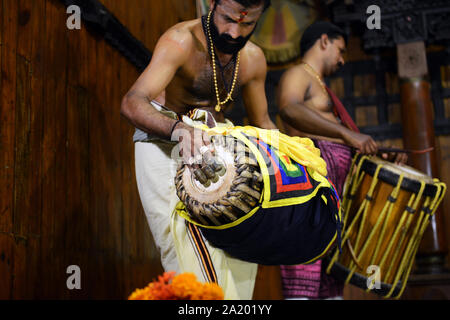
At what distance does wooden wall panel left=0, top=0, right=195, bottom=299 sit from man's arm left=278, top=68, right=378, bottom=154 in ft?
3.03

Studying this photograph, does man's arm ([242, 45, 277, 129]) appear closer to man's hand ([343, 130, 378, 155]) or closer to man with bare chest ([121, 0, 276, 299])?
man with bare chest ([121, 0, 276, 299])

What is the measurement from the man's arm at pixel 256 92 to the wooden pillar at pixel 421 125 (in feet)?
8.44

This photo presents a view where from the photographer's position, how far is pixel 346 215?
305cm

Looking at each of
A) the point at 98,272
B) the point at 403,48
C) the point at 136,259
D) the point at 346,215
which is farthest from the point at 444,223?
the point at 98,272

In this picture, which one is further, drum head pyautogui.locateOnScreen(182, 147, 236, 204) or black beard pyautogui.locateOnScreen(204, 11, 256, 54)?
black beard pyautogui.locateOnScreen(204, 11, 256, 54)

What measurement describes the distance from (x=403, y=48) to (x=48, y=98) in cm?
372

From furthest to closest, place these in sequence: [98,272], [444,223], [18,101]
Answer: [444,223], [98,272], [18,101]

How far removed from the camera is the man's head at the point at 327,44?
3.54 meters

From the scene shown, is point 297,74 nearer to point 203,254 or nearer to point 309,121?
point 309,121

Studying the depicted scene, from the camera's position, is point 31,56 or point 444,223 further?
point 444,223

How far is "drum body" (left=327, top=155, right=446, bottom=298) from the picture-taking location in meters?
2.91
